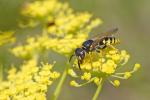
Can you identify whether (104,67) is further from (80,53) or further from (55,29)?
(55,29)

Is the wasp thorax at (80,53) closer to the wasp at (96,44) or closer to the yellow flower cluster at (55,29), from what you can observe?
the wasp at (96,44)

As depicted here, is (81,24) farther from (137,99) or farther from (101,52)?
(137,99)

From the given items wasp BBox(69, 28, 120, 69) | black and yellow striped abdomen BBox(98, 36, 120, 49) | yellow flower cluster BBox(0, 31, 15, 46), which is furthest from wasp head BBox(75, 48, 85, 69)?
yellow flower cluster BBox(0, 31, 15, 46)

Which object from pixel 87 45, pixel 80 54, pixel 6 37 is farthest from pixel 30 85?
pixel 6 37

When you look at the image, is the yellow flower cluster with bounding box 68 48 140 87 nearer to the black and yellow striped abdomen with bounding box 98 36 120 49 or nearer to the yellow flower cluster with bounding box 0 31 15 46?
the black and yellow striped abdomen with bounding box 98 36 120 49

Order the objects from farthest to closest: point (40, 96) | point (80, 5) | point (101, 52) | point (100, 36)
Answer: point (80, 5) → point (100, 36) → point (101, 52) → point (40, 96)

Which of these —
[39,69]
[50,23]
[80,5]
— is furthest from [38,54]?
[80,5]

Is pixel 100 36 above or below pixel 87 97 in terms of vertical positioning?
above
